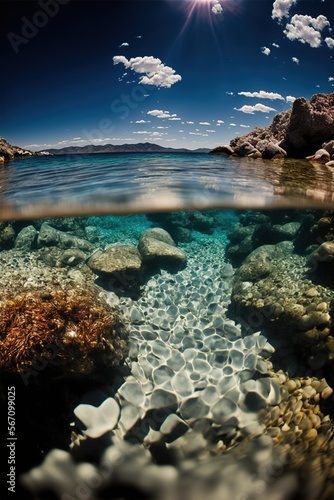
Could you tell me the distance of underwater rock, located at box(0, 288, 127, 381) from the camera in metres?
3.39

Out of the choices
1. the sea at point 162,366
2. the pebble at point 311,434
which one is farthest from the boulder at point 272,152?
the pebble at point 311,434

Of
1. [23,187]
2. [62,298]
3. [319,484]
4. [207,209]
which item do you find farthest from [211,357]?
[23,187]

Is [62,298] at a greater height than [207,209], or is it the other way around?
[207,209]

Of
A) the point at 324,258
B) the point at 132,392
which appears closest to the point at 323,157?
the point at 324,258

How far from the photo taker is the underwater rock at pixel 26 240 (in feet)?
23.9

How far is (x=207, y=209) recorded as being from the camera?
29.0 feet

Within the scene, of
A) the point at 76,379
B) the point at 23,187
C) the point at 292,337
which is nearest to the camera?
the point at 76,379

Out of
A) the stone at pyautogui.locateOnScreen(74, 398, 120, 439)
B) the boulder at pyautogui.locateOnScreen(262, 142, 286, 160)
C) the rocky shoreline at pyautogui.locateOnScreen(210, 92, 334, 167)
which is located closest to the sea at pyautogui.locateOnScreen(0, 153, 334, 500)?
the stone at pyautogui.locateOnScreen(74, 398, 120, 439)

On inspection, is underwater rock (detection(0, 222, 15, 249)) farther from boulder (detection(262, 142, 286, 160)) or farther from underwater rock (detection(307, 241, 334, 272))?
boulder (detection(262, 142, 286, 160))

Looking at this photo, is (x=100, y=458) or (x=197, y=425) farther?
(x=197, y=425)

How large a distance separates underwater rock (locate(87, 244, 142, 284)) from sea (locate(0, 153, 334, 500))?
0.14ft

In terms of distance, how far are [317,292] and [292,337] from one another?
3.50ft

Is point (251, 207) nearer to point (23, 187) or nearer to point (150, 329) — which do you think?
point (150, 329)

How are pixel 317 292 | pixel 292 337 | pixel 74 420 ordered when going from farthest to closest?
pixel 317 292
pixel 292 337
pixel 74 420
